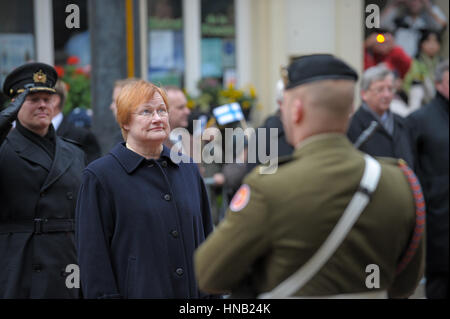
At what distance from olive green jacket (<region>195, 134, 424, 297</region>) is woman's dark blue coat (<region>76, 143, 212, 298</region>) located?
109 cm

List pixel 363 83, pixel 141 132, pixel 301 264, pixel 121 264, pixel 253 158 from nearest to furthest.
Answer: pixel 301 264 → pixel 121 264 → pixel 141 132 → pixel 253 158 → pixel 363 83

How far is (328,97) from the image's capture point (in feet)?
8.07

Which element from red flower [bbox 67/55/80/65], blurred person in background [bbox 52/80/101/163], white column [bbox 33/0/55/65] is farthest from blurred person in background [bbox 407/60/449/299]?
white column [bbox 33/0/55/65]

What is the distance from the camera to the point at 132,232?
139 inches

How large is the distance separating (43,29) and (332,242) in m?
A: 8.68

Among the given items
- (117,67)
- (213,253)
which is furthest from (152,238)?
(117,67)

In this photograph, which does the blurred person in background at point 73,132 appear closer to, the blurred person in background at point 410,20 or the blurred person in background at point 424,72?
the blurred person in background at point 424,72

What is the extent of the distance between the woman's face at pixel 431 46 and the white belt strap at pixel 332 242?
9472 millimetres

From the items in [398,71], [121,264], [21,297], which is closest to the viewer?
[121,264]

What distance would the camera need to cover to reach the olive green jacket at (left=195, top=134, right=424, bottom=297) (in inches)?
92.6

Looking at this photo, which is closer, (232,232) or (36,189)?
(232,232)

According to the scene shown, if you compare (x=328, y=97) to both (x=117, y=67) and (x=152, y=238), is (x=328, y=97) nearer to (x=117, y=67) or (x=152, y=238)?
(x=152, y=238)

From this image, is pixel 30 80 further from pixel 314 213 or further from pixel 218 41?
pixel 218 41

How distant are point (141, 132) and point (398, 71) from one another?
794 cm
